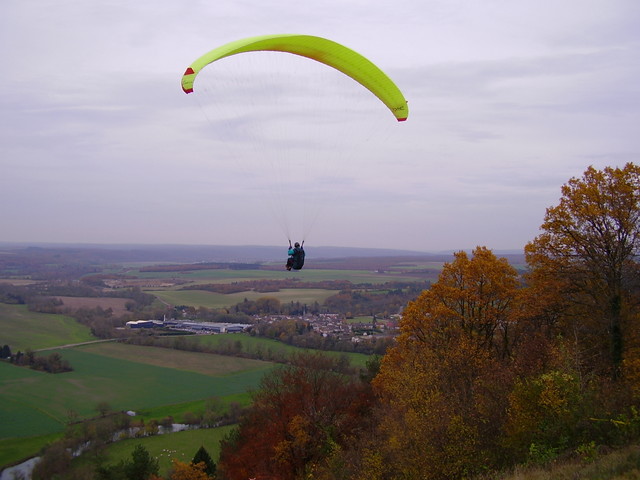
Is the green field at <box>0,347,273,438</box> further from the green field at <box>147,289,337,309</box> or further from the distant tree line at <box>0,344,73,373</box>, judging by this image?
the green field at <box>147,289,337,309</box>

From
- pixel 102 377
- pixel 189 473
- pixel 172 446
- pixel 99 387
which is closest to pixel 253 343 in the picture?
pixel 102 377

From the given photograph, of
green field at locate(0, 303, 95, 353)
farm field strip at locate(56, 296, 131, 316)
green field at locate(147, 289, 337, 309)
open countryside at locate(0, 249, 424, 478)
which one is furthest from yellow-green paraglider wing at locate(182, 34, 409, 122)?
farm field strip at locate(56, 296, 131, 316)

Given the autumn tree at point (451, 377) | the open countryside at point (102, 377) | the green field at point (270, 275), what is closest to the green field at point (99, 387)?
the open countryside at point (102, 377)

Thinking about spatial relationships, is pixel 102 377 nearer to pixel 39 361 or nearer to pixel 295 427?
pixel 39 361

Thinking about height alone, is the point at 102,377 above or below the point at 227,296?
below

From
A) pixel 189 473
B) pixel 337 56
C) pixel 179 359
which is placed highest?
pixel 337 56

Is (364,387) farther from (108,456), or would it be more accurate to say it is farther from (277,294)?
(277,294)

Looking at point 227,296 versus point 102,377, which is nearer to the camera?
point 102,377

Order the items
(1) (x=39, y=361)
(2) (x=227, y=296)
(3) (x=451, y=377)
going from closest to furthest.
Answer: (3) (x=451, y=377) → (1) (x=39, y=361) → (2) (x=227, y=296)
